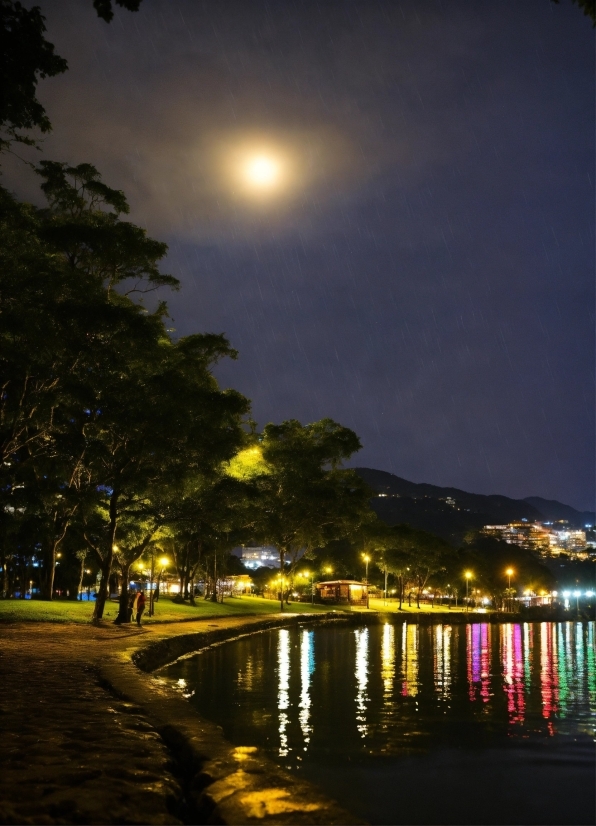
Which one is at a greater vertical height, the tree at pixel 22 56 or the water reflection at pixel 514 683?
the tree at pixel 22 56

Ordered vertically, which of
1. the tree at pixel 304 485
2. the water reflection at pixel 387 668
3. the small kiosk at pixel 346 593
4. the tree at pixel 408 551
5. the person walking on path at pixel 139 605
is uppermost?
the tree at pixel 304 485

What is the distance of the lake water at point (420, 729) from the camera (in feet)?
24.1

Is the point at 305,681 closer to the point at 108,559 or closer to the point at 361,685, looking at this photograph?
the point at 361,685

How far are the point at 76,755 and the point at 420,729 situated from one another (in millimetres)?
5830

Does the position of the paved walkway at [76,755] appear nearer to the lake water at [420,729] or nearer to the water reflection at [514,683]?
the lake water at [420,729]

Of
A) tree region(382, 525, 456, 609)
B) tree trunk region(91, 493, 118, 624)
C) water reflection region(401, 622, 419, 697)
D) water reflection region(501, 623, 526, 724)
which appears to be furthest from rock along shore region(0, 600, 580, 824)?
tree region(382, 525, 456, 609)

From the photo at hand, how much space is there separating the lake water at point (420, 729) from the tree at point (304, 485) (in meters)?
27.1

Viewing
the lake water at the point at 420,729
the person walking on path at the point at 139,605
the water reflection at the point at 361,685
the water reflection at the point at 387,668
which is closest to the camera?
the lake water at the point at 420,729

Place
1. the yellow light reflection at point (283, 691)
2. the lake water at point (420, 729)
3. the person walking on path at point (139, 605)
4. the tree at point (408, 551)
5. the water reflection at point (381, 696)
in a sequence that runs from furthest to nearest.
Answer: the tree at point (408, 551)
the person walking on path at point (139, 605)
the water reflection at point (381, 696)
the yellow light reflection at point (283, 691)
the lake water at point (420, 729)

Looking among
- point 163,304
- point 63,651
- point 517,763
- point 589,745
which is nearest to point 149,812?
point 517,763

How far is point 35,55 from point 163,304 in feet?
66.5

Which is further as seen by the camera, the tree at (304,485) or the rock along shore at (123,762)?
the tree at (304,485)

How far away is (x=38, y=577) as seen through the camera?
64562mm

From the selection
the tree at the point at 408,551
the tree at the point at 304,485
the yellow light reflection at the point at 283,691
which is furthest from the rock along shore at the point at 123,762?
the tree at the point at 408,551
